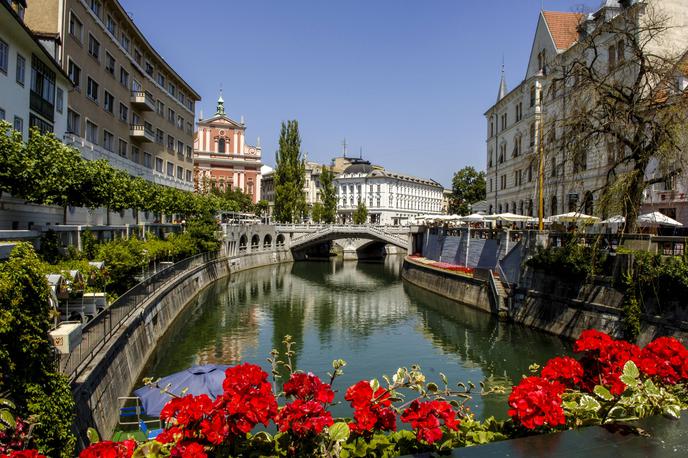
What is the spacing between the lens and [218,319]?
118ft

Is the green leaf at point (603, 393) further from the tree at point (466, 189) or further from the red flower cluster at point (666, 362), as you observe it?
the tree at point (466, 189)

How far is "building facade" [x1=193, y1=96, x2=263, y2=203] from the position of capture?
10200 centimetres

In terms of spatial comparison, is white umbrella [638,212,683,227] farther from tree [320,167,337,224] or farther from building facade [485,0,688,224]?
tree [320,167,337,224]

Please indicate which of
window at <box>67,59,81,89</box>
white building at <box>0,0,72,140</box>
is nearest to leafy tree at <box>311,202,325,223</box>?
window at <box>67,59,81,89</box>

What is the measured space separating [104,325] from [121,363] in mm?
2186

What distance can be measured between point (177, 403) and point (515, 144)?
58879 mm

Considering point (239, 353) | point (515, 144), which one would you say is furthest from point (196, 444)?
point (515, 144)

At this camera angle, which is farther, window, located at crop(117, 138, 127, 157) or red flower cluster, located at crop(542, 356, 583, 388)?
window, located at crop(117, 138, 127, 157)

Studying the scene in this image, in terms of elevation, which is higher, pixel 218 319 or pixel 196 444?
pixel 196 444

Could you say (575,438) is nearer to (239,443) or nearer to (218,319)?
(239,443)

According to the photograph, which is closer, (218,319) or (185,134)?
(218,319)

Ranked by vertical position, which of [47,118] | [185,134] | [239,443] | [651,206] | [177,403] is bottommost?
[239,443]

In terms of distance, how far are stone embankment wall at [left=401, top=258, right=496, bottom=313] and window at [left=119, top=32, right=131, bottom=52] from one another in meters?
36.1

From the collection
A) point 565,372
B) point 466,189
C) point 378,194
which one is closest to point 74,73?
point 565,372
